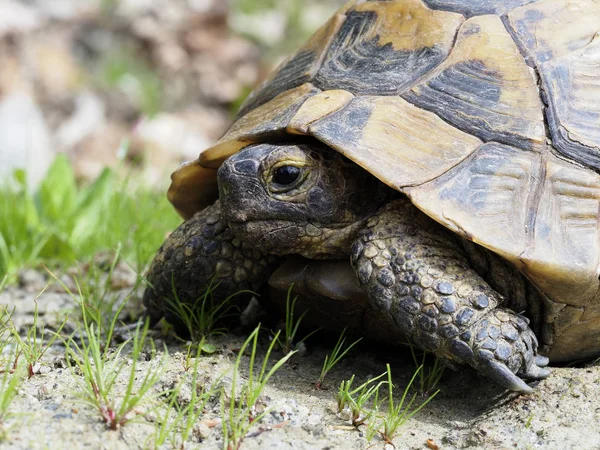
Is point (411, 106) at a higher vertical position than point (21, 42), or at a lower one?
lower

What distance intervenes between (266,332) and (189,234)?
510 millimetres

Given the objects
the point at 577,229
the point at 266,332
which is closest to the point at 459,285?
the point at 577,229

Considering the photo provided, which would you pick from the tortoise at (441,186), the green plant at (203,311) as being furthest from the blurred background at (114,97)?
the tortoise at (441,186)

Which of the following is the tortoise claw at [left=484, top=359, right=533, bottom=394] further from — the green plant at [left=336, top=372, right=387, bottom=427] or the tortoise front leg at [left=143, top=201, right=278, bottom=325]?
the tortoise front leg at [left=143, top=201, right=278, bottom=325]

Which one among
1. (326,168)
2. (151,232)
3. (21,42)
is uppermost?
(21,42)

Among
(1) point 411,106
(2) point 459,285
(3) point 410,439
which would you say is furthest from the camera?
(1) point 411,106

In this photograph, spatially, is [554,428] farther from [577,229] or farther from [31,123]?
[31,123]

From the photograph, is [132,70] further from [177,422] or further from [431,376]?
[177,422]

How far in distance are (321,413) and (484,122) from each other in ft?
3.58

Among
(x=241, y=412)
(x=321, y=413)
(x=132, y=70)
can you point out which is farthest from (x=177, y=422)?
(x=132, y=70)

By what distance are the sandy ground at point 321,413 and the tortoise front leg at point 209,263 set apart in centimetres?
23

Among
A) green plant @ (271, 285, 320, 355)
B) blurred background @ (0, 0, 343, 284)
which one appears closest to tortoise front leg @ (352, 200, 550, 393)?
green plant @ (271, 285, 320, 355)

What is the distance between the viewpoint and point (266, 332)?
2.99m

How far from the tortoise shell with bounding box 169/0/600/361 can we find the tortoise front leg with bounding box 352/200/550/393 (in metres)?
0.17
